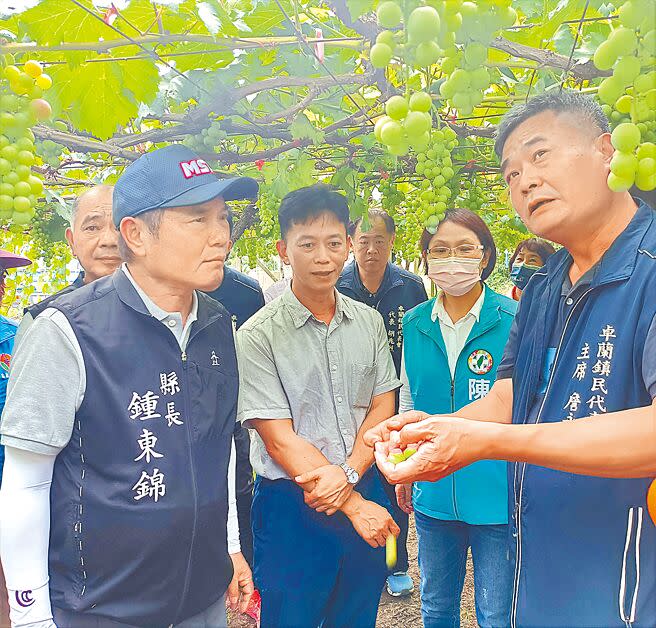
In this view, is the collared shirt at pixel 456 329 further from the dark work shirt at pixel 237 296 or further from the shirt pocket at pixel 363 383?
the dark work shirt at pixel 237 296

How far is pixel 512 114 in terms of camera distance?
1.59m

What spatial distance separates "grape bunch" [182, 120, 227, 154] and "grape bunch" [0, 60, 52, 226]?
3.03 feet

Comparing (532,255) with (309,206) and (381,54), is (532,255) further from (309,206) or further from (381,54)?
(381,54)

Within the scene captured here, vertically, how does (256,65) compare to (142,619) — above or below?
above

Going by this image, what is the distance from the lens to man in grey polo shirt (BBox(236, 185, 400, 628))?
2.27 meters

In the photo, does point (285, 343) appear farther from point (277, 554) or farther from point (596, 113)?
point (596, 113)

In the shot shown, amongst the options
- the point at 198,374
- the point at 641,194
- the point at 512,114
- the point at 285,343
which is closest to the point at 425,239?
the point at 285,343

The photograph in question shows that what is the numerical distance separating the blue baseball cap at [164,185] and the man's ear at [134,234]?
21mm

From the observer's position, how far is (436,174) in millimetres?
2656

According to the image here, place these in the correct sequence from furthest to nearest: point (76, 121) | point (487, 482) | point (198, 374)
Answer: point (487, 482), point (76, 121), point (198, 374)

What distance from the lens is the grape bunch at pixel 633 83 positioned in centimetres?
107

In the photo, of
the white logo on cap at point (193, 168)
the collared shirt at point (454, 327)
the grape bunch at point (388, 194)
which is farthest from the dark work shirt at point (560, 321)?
the grape bunch at point (388, 194)

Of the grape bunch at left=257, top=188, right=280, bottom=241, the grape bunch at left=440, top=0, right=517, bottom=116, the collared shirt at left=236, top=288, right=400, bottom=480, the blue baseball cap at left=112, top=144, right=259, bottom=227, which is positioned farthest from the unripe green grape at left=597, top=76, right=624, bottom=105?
the grape bunch at left=257, top=188, right=280, bottom=241

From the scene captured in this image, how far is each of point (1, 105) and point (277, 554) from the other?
180 centimetres
